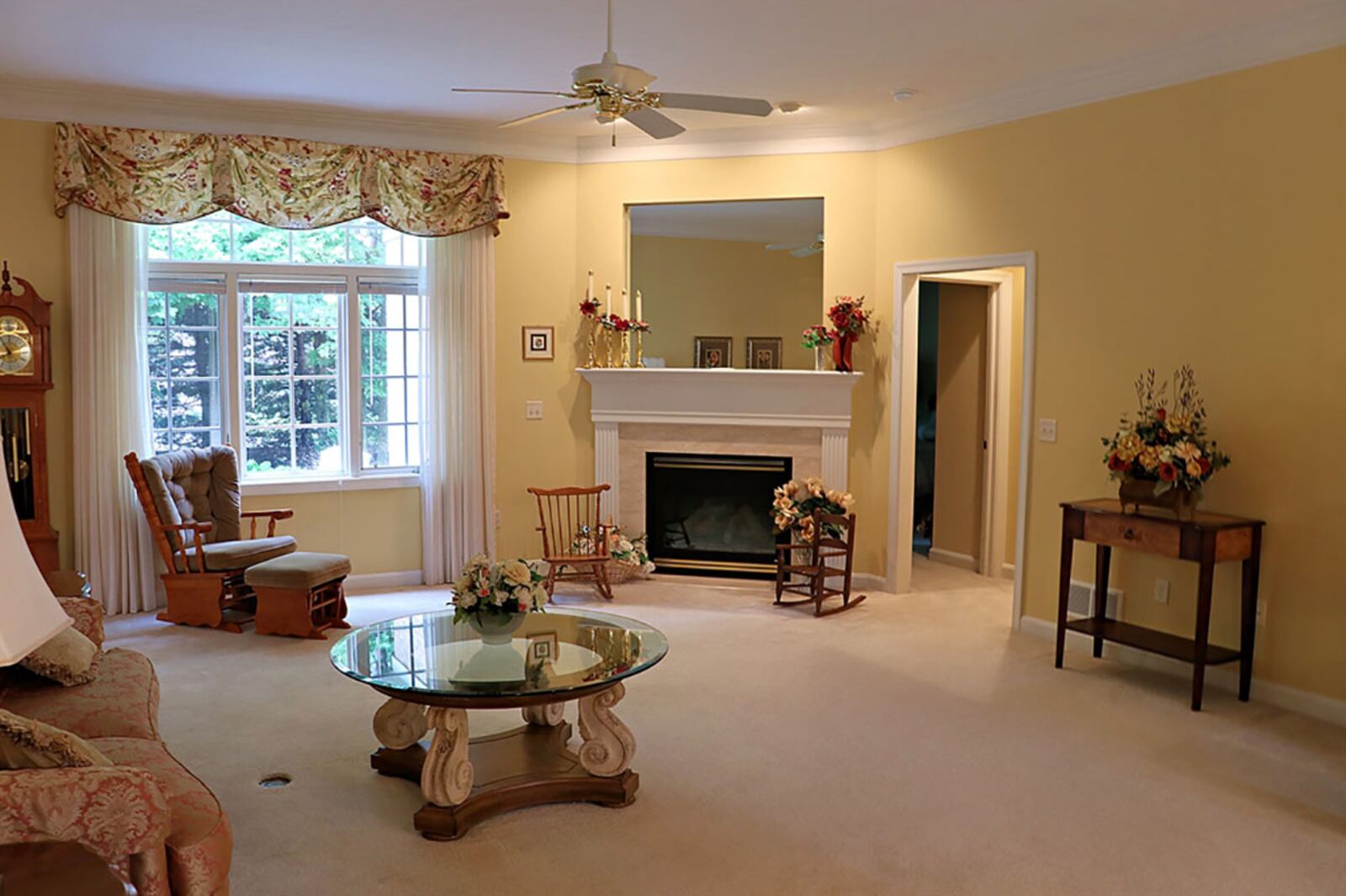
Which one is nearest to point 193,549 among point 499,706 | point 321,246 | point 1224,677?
point 321,246

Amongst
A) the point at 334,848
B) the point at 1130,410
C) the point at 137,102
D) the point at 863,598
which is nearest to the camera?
the point at 334,848

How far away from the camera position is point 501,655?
371 centimetres

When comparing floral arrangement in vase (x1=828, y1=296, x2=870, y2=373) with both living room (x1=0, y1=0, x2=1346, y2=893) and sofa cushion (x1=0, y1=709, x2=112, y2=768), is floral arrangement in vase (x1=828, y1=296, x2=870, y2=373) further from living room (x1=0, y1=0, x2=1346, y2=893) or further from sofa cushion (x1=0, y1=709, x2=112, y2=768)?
sofa cushion (x1=0, y1=709, x2=112, y2=768)

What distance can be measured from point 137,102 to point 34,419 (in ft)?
6.26

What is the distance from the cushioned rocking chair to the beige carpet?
12.6 inches

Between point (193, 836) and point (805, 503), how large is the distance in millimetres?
4607

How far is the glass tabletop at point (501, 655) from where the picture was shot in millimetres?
3371

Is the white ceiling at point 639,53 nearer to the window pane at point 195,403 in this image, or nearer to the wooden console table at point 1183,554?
the window pane at point 195,403

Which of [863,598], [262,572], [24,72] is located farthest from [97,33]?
[863,598]

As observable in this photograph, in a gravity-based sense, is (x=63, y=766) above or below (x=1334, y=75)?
below

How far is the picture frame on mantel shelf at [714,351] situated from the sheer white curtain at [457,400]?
1.55 metres

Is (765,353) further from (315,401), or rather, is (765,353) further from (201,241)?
(201,241)

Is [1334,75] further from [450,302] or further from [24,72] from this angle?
[24,72]

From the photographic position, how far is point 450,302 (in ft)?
22.5
